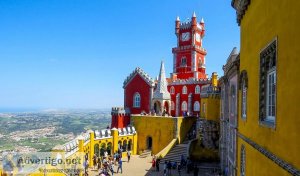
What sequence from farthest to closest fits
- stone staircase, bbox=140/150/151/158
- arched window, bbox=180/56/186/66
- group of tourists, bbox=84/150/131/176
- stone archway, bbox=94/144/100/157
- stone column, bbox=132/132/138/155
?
1. arched window, bbox=180/56/186/66
2. stone column, bbox=132/132/138/155
3. stone staircase, bbox=140/150/151/158
4. stone archway, bbox=94/144/100/157
5. group of tourists, bbox=84/150/131/176

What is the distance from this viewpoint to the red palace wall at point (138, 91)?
37.9 m

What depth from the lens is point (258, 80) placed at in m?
8.95

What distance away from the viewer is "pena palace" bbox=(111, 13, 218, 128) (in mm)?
36844

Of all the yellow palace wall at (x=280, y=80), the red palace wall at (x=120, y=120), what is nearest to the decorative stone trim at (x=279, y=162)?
the yellow palace wall at (x=280, y=80)

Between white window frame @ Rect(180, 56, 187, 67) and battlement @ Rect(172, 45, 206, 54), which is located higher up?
battlement @ Rect(172, 45, 206, 54)

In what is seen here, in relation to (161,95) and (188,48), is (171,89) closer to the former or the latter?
(161,95)

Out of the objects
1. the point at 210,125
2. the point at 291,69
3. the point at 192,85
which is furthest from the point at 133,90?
the point at 291,69

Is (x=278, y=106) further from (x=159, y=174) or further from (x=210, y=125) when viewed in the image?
(x=210, y=125)

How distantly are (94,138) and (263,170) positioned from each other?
801 inches

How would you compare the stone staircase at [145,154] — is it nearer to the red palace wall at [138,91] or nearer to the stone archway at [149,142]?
the stone archway at [149,142]

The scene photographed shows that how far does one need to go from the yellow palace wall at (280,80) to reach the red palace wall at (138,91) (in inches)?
1104

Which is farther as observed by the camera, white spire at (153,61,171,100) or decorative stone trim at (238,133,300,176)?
white spire at (153,61,171,100)

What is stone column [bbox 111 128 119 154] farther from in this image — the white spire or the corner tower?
the white spire

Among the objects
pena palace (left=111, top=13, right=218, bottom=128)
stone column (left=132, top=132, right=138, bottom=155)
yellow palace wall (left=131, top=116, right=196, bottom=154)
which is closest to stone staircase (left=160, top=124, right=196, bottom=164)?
yellow palace wall (left=131, top=116, right=196, bottom=154)
